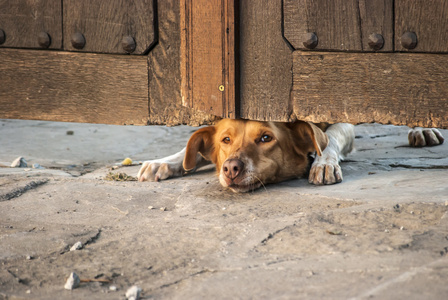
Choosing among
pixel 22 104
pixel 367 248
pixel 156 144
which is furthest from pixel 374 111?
pixel 156 144

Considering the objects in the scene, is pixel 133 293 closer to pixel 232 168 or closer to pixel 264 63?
pixel 232 168

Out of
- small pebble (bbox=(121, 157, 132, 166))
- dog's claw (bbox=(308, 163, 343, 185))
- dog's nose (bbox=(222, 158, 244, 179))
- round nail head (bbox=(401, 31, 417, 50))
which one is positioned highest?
round nail head (bbox=(401, 31, 417, 50))

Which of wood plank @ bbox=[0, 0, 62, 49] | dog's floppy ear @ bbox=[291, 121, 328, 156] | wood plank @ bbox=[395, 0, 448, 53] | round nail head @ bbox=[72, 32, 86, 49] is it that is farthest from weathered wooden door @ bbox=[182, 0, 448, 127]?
wood plank @ bbox=[0, 0, 62, 49]

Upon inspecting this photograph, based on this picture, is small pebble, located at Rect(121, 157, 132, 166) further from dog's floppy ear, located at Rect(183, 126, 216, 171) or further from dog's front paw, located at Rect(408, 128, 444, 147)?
dog's front paw, located at Rect(408, 128, 444, 147)

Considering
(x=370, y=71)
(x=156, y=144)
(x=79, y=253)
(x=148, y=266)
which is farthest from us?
(x=156, y=144)

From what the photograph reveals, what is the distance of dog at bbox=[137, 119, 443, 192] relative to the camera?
3.18 m

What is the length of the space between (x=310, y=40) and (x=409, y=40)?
496mm

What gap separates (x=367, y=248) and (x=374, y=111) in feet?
3.43

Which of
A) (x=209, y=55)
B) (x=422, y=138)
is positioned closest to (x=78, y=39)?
(x=209, y=55)

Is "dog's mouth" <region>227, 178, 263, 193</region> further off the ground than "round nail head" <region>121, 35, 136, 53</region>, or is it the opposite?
"round nail head" <region>121, 35, 136, 53</region>

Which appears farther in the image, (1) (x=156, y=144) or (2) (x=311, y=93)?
(1) (x=156, y=144)

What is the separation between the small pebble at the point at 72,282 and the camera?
6.11 feet

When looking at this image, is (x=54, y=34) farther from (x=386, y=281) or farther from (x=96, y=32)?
(x=386, y=281)

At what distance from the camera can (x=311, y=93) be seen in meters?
3.00
